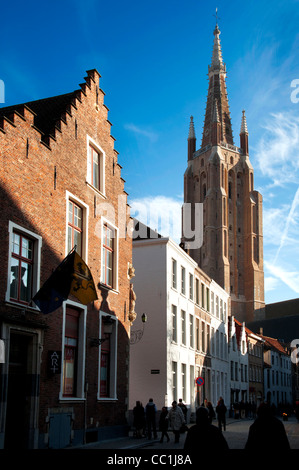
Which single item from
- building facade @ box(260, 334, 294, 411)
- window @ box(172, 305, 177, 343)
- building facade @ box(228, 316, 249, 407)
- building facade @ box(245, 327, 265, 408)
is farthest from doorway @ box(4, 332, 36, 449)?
building facade @ box(260, 334, 294, 411)

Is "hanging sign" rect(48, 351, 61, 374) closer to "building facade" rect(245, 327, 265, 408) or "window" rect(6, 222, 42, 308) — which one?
"window" rect(6, 222, 42, 308)

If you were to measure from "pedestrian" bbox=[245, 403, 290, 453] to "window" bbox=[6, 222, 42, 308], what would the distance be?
9.00 metres

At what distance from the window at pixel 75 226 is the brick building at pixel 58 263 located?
0.03m

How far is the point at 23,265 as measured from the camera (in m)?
15.7

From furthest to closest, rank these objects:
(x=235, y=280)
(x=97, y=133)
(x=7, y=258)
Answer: (x=235, y=280), (x=97, y=133), (x=7, y=258)

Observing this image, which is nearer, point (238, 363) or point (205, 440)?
point (205, 440)

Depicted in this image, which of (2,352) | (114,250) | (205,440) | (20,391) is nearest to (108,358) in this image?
(114,250)

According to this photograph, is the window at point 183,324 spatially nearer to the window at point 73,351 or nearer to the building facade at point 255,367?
the window at point 73,351

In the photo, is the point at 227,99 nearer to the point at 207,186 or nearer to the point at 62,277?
the point at 207,186

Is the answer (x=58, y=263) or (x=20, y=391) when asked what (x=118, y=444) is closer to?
(x=20, y=391)

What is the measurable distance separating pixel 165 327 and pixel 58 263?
14923 mm

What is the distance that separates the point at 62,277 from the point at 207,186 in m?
93.5
